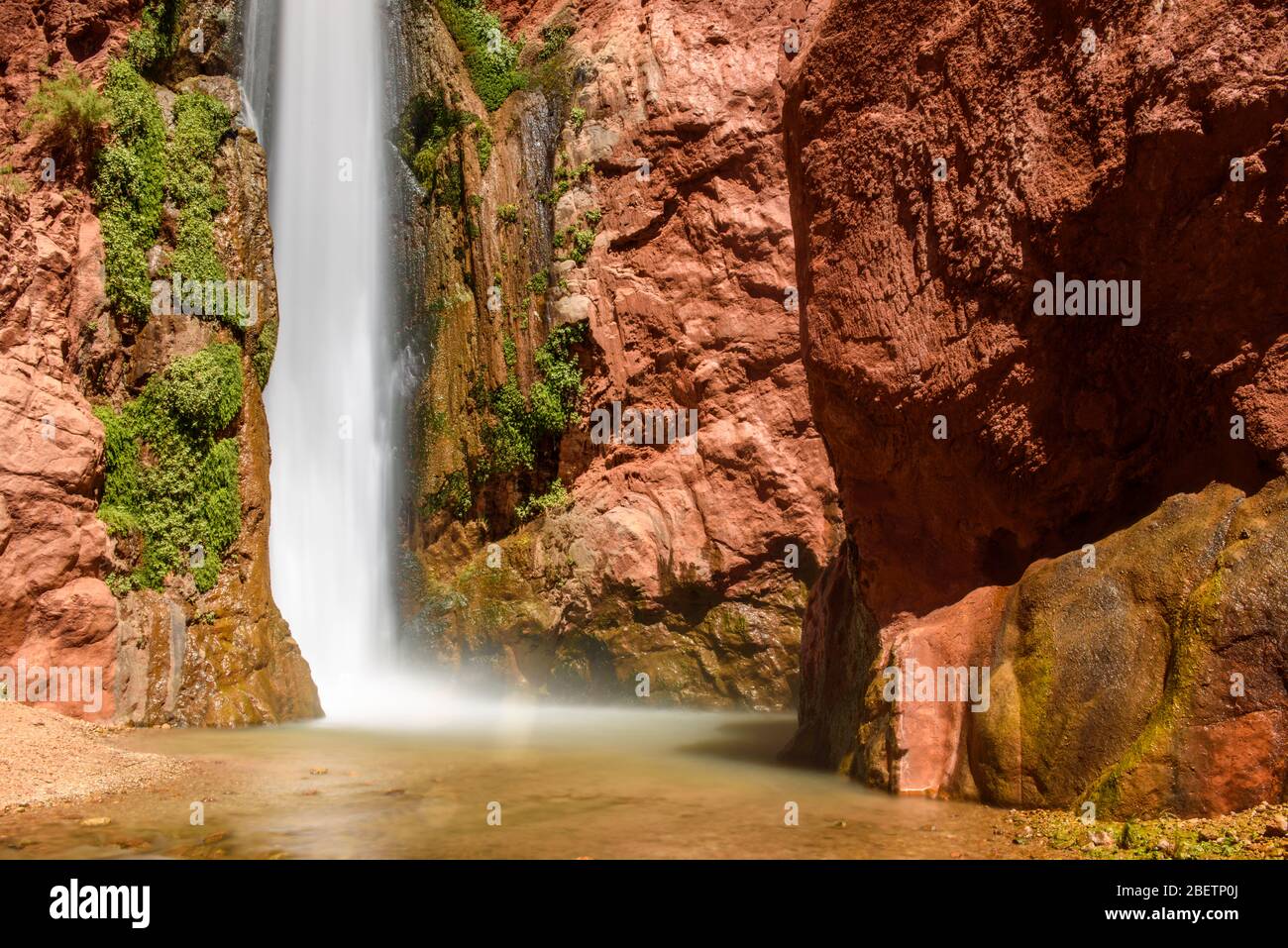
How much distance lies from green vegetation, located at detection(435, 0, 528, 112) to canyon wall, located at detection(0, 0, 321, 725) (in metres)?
6.58

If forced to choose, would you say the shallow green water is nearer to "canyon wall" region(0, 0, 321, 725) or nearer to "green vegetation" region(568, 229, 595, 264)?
"canyon wall" region(0, 0, 321, 725)

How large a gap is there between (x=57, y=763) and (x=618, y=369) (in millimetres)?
12643

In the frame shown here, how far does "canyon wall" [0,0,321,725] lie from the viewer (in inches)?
468

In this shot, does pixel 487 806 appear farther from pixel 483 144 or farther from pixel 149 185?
pixel 483 144

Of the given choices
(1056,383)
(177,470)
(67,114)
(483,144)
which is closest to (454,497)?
(177,470)

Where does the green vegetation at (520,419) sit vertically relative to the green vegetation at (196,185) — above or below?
below

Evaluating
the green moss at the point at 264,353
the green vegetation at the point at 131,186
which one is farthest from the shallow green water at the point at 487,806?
the green vegetation at the point at 131,186

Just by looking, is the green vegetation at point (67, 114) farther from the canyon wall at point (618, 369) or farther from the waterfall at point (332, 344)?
the canyon wall at point (618, 369)

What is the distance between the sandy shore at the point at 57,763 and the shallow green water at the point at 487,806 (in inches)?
11.1

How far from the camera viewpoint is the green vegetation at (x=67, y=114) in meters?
13.7

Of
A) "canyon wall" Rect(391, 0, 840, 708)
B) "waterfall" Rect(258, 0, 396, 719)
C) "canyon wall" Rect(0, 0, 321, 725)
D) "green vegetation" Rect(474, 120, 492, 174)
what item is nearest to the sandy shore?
"canyon wall" Rect(0, 0, 321, 725)

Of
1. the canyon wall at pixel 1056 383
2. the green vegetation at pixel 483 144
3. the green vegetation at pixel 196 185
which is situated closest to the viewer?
the canyon wall at pixel 1056 383

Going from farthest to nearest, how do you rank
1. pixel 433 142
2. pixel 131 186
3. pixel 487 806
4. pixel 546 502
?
1. pixel 433 142
2. pixel 546 502
3. pixel 131 186
4. pixel 487 806

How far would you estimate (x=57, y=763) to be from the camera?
310 inches
